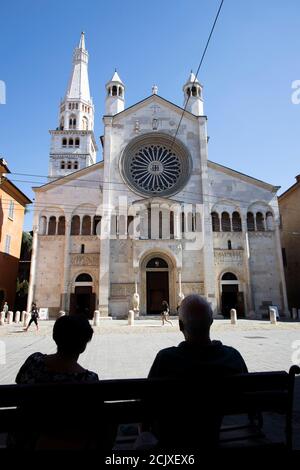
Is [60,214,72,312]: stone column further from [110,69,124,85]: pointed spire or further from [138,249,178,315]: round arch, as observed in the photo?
[110,69,124,85]: pointed spire

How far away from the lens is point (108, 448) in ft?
7.17

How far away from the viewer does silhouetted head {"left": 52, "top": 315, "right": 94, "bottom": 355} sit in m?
2.46

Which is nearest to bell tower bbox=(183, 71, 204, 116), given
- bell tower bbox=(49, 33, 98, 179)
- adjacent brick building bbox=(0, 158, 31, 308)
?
adjacent brick building bbox=(0, 158, 31, 308)

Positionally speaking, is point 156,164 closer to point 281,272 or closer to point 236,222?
point 236,222

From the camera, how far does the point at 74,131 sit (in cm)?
5959

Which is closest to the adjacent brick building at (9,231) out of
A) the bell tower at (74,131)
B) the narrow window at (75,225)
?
the narrow window at (75,225)

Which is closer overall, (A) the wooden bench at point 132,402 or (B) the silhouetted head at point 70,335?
(A) the wooden bench at point 132,402

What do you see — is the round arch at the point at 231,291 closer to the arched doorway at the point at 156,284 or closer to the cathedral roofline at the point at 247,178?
the arched doorway at the point at 156,284

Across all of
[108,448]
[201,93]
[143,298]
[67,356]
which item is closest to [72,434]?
[108,448]

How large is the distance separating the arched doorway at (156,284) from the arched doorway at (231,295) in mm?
5425

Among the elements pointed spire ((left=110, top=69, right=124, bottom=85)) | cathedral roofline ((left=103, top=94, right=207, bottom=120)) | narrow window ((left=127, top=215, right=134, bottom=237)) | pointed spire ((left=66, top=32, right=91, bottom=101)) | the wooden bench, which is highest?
pointed spire ((left=66, top=32, right=91, bottom=101))

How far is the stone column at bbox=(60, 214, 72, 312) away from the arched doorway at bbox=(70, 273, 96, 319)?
511 mm

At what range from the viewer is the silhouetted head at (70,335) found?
2.46m
